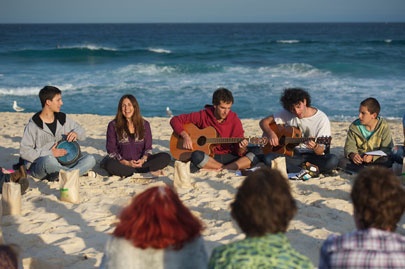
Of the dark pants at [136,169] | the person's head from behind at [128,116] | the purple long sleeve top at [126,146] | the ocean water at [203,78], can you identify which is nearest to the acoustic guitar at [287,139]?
the dark pants at [136,169]

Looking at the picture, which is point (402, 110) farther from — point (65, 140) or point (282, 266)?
point (282, 266)

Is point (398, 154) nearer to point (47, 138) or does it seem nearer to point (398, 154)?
point (398, 154)

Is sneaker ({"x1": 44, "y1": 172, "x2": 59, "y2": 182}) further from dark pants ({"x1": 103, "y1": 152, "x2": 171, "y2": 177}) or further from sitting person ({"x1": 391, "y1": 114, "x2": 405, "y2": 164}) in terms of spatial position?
sitting person ({"x1": 391, "y1": 114, "x2": 405, "y2": 164})

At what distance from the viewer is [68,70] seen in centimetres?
2559

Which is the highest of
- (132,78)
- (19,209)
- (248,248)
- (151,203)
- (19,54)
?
(19,54)

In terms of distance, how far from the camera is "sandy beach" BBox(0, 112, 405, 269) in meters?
4.27

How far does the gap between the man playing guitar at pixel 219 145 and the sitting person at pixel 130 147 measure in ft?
1.26

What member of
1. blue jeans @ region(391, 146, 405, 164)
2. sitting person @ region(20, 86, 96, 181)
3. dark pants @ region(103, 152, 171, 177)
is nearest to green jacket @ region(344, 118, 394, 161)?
blue jeans @ region(391, 146, 405, 164)

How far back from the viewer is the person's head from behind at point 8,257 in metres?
2.78

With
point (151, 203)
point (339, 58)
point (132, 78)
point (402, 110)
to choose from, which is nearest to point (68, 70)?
point (132, 78)

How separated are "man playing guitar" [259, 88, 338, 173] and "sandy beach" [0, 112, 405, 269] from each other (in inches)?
12.0

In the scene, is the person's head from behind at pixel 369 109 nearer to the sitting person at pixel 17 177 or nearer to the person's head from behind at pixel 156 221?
the sitting person at pixel 17 177

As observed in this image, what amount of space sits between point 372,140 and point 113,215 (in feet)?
10.7

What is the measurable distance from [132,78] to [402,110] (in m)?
11.5
